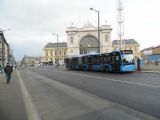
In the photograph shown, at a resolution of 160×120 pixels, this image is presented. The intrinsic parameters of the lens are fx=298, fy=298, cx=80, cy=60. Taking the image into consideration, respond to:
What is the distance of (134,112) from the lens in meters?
9.21

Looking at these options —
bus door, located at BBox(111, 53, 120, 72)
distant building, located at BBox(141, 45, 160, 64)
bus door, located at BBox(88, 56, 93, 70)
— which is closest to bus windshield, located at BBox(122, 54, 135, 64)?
bus door, located at BBox(111, 53, 120, 72)

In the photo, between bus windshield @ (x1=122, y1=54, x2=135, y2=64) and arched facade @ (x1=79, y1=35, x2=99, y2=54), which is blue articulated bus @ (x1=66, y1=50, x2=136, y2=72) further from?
arched facade @ (x1=79, y1=35, x2=99, y2=54)

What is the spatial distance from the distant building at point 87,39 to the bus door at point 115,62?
387 ft

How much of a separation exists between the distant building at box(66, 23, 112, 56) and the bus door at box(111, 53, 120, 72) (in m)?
118

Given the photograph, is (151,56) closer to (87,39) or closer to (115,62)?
(115,62)

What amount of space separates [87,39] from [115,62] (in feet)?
404

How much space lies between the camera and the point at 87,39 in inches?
6225

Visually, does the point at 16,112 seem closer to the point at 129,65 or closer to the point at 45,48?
the point at 129,65

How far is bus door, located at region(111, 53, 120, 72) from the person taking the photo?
3475 cm

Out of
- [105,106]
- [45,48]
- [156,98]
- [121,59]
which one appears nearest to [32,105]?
[105,106]

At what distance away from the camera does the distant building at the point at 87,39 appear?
155m

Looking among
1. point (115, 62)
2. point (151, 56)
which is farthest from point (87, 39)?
point (115, 62)

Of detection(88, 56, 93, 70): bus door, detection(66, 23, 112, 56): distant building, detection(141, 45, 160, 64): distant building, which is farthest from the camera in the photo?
detection(66, 23, 112, 56): distant building

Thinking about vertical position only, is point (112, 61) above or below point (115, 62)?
above
